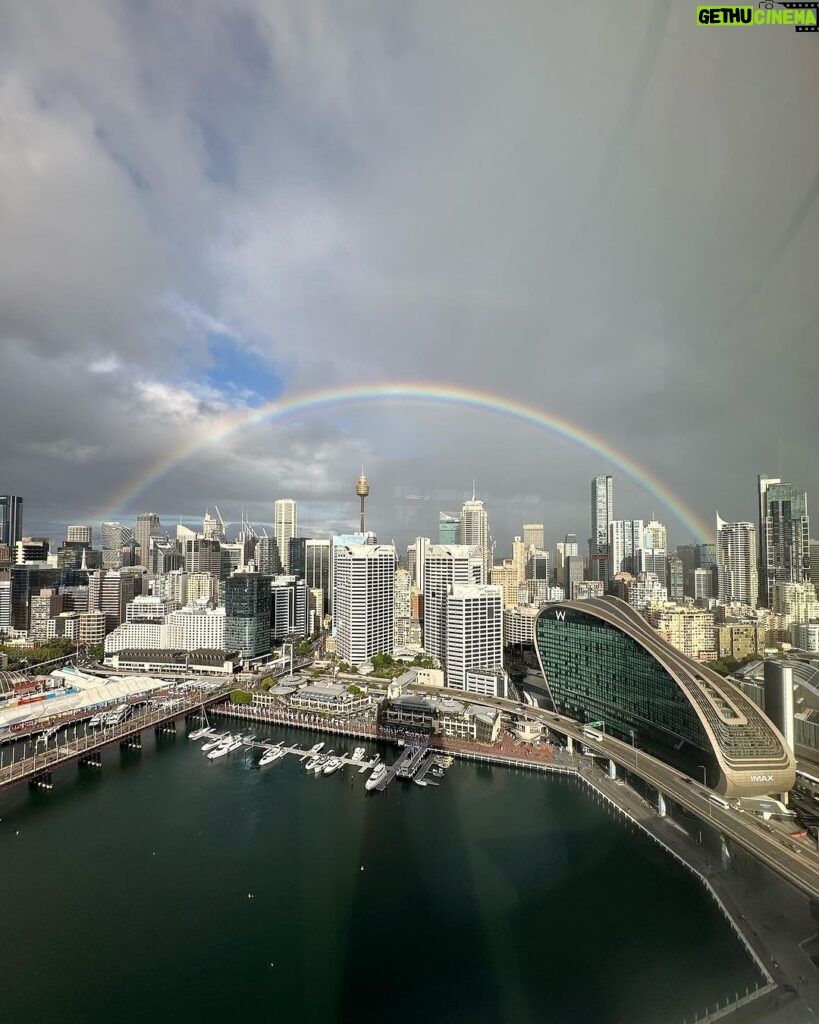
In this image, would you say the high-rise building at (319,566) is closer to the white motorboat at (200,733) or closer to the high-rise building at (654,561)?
the high-rise building at (654,561)

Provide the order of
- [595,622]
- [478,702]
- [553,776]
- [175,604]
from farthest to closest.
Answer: [175,604]
[478,702]
[595,622]
[553,776]

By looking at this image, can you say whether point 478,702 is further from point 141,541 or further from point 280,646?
point 141,541

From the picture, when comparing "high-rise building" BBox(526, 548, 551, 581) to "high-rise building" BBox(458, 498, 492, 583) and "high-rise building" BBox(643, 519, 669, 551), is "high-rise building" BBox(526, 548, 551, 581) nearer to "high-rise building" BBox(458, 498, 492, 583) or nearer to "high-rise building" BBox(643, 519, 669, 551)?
"high-rise building" BBox(458, 498, 492, 583)

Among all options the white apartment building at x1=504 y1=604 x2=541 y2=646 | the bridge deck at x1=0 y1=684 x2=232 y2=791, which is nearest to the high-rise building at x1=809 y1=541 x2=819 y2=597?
the white apartment building at x1=504 y1=604 x2=541 y2=646

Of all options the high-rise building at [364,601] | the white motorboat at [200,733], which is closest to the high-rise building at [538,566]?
the high-rise building at [364,601]

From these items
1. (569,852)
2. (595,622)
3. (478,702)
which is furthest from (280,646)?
(569,852)

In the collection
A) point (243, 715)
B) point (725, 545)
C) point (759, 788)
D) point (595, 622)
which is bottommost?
point (243, 715)
